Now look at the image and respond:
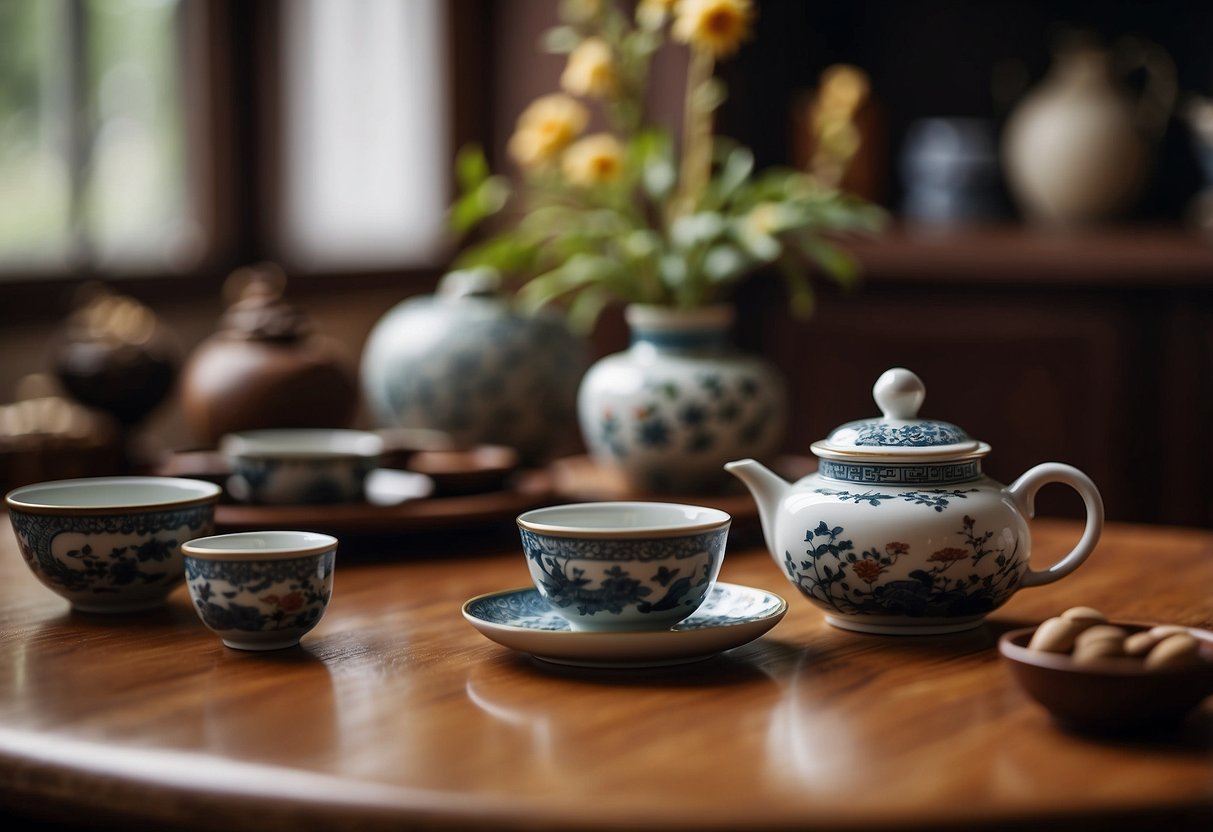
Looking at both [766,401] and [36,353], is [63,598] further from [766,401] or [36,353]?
[36,353]

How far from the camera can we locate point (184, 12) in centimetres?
291

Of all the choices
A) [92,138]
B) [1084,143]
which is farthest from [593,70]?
[1084,143]

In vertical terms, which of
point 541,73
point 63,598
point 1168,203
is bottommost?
point 63,598

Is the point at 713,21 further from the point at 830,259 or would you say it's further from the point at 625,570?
the point at 625,570

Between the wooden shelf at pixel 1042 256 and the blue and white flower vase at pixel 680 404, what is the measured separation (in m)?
1.42

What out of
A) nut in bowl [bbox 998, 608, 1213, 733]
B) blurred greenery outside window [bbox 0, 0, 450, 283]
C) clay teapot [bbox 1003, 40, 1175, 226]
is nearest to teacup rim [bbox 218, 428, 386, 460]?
nut in bowl [bbox 998, 608, 1213, 733]

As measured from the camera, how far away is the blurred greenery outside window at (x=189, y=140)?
8.61ft

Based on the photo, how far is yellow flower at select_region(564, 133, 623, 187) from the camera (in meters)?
1.66

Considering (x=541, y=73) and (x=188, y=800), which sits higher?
(x=541, y=73)

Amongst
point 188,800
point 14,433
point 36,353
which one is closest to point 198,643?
point 188,800

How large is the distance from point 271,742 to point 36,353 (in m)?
1.89

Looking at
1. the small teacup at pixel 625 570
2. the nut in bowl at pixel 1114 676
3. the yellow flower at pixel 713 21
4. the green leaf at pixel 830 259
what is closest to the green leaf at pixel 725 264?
the green leaf at pixel 830 259

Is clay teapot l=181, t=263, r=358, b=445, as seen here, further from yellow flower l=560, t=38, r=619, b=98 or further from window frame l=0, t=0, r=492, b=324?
window frame l=0, t=0, r=492, b=324

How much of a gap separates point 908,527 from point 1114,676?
239mm
